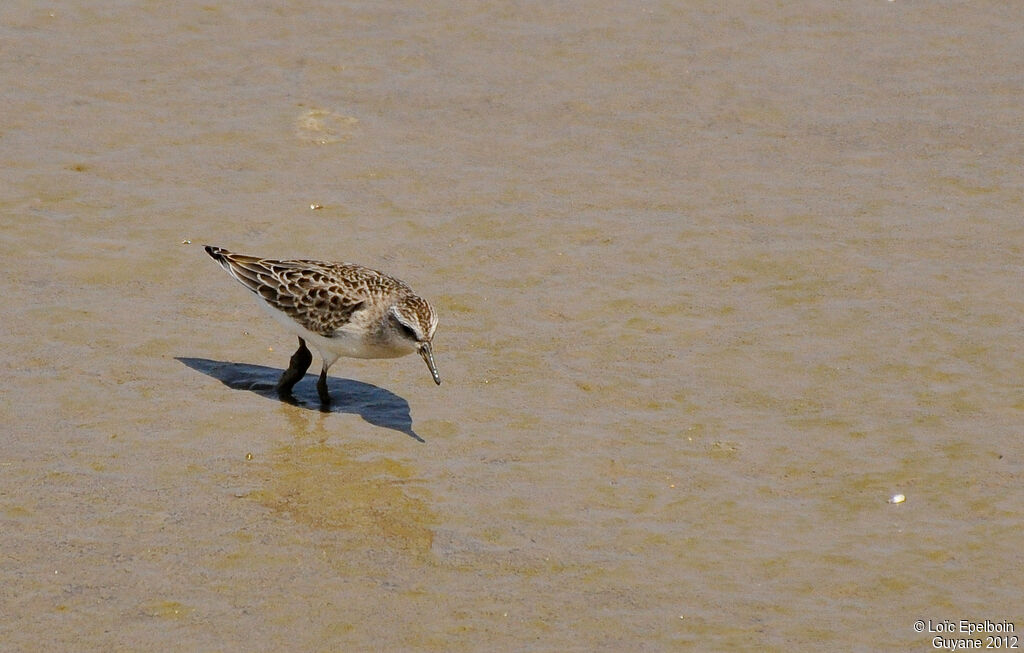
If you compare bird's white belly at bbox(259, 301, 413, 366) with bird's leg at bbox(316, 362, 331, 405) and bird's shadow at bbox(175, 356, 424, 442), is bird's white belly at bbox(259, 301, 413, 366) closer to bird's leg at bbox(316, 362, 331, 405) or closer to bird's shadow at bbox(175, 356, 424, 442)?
bird's leg at bbox(316, 362, 331, 405)

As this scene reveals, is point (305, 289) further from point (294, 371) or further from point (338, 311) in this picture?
point (294, 371)

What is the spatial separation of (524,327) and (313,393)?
2.07 m

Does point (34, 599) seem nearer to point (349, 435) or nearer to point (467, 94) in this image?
point (349, 435)

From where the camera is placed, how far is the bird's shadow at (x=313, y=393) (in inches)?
480

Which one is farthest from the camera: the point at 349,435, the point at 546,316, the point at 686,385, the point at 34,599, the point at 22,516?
the point at 546,316

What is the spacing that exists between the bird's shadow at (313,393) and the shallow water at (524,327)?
0.04m

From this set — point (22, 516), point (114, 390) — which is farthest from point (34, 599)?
point (114, 390)

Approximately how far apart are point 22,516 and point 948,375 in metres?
7.65

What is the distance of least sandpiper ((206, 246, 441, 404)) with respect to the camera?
11.7m

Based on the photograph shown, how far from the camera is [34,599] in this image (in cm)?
917

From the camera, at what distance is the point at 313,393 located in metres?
12.7

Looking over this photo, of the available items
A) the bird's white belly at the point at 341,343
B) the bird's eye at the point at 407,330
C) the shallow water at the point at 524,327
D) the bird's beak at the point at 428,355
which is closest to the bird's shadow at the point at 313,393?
the shallow water at the point at 524,327

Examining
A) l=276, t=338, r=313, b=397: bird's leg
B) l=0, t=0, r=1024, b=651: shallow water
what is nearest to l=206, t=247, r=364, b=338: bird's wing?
l=276, t=338, r=313, b=397: bird's leg

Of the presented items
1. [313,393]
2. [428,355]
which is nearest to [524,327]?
[428,355]
